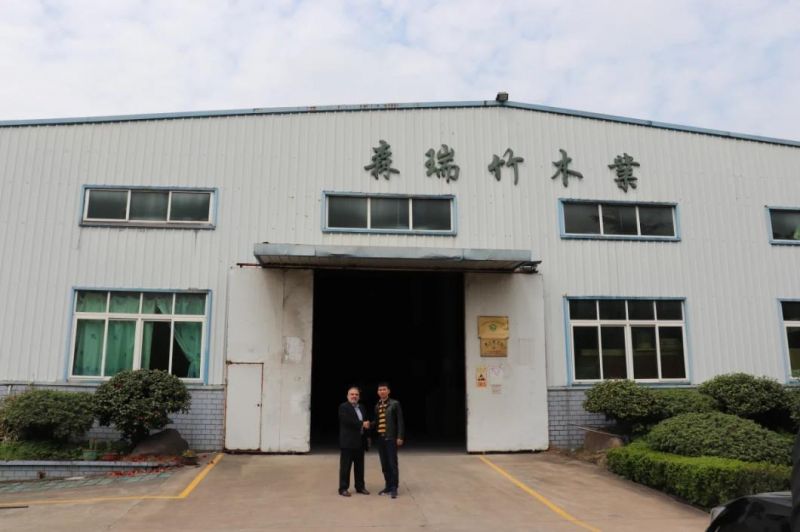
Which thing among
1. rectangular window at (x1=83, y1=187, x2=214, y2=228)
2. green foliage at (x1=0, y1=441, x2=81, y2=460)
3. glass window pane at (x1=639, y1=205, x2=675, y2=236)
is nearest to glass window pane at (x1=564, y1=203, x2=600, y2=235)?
glass window pane at (x1=639, y1=205, x2=675, y2=236)

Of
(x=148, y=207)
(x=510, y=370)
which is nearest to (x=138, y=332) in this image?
(x=148, y=207)

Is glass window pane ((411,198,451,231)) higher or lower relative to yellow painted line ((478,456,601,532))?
higher

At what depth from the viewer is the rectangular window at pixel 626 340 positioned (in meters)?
12.3

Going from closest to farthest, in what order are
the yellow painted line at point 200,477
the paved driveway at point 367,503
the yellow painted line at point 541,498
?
the paved driveway at point 367,503, the yellow painted line at point 541,498, the yellow painted line at point 200,477

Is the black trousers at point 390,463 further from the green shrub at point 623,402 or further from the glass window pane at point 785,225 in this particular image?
the glass window pane at point 785,225

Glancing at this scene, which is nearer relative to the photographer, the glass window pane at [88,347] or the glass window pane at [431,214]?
the glass window pane at [88,347]

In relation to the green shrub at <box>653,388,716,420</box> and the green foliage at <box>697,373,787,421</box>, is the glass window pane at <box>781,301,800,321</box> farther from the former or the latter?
the green shrub at <box>653,388,716,420</box>

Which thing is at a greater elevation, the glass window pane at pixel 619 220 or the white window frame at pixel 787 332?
the glass window pane at pixel 619 220

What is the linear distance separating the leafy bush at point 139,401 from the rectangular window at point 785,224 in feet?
40.7

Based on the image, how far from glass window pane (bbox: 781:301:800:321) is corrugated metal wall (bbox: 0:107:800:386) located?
197mm

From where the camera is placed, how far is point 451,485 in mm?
8836

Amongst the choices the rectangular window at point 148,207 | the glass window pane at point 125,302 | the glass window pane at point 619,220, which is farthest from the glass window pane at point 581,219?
the glass window pane at point 125,302

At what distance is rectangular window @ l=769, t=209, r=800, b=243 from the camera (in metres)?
13.5

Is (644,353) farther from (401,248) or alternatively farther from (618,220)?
(401,248)
